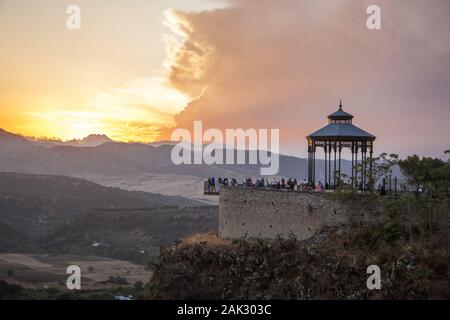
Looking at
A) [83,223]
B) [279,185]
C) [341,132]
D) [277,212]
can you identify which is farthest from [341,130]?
[83,223]

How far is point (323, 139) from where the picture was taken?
34.3 meters

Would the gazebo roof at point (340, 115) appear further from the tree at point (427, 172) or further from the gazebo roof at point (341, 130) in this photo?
the tree at point (427, 172)

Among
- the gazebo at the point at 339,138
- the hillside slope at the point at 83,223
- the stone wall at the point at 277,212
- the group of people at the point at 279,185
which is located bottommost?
A: the hillside slope at the point at 83,223

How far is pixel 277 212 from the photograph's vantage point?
3170cm

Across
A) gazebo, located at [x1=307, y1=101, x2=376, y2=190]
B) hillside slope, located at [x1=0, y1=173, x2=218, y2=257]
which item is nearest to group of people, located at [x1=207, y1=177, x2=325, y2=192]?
gazebo, located at [x1=307, y1=101, x2=376, y2=190]

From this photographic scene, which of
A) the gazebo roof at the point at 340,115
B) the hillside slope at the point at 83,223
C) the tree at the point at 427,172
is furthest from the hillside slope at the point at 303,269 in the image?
the hillside slope at the point at 83,223

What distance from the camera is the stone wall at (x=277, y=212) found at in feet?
97.7

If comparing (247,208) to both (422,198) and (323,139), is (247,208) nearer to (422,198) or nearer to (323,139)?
(323,139)

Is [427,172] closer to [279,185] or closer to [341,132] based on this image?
[341,132]

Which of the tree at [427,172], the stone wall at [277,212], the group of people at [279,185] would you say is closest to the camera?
the tree at [427,172]

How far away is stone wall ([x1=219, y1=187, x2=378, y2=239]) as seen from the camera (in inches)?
1172

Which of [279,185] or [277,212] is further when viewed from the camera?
[279,185]

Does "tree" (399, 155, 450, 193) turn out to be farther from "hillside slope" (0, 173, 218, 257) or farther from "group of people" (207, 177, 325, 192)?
"hillside slope" (0, 173, 218, 257)
